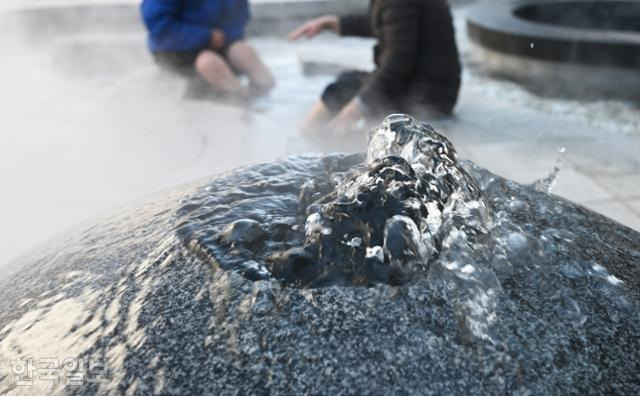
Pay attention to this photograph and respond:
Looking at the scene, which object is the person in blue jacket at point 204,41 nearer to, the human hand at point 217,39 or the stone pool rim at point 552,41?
the human hand at point 217,39

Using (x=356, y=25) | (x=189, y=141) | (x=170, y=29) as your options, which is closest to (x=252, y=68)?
(x=170, y=29)

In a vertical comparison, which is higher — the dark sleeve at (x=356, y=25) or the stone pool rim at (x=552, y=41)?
the dark sleeve at (x=356, y=25)

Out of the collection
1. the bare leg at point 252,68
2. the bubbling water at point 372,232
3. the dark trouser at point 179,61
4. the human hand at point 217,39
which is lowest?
the bare leg at point 252,68

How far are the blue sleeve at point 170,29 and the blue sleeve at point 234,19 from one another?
0.31m

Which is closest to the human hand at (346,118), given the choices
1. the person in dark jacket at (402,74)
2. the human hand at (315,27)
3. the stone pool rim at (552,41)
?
the person in dark jacket at (402,74)

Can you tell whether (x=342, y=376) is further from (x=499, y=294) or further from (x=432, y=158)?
(x=432, y=158)

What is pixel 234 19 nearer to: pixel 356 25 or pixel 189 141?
pixel 356 25

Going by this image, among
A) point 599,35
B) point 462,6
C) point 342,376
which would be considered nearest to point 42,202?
point 342,376

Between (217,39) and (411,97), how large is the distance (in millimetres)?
2302

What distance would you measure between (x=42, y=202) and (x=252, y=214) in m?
2.45

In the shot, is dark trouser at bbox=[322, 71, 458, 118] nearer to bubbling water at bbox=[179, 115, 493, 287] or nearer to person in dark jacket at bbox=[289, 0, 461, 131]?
person in dark jacket at bbox=[289, 0, 461, 131]

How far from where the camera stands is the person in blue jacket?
5449 mm

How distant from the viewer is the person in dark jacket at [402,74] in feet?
13.4

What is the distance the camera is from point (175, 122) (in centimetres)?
473
